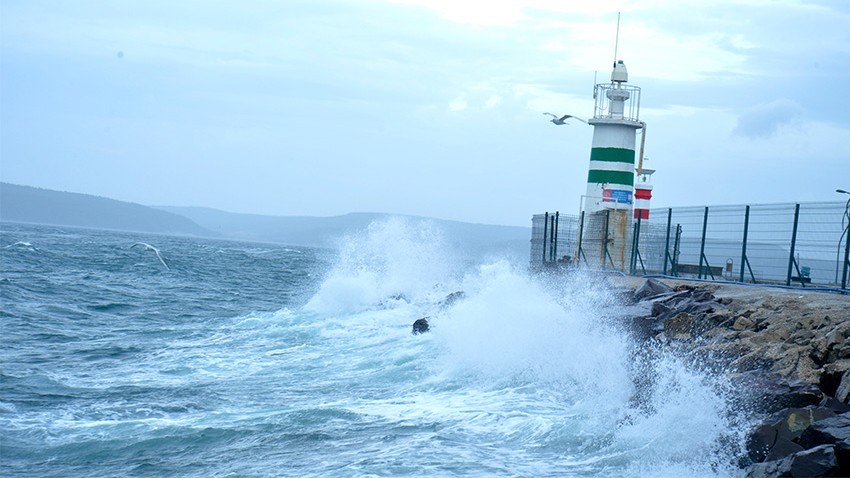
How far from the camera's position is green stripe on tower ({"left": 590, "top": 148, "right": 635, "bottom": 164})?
61.0ft

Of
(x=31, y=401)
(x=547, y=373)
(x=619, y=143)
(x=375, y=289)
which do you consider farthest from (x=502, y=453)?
(x=375, y=289)

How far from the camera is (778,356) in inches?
287

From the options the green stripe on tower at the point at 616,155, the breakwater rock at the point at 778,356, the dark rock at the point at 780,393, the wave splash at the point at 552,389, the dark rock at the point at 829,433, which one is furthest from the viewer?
the green stripe on tower at the point at 616,155

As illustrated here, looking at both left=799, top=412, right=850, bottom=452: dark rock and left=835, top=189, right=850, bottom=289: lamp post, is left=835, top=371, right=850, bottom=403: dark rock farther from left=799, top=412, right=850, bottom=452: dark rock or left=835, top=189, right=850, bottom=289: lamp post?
left=835, top=189, right=850, bottom=289: lamp post

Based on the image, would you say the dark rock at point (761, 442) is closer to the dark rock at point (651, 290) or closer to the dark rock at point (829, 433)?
the dark rock at point (829, 433)

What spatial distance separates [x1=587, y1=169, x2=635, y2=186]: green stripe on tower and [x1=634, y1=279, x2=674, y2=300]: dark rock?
233 inches

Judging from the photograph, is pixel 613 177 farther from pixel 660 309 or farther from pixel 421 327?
pixel 660 309

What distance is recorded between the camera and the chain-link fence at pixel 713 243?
10898 mm

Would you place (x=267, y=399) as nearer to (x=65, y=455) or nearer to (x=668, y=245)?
(x=65, y=455)

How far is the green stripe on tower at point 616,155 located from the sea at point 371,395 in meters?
3.04

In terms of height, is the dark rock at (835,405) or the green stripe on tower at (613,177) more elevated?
the green stripe on tower at (613,177)

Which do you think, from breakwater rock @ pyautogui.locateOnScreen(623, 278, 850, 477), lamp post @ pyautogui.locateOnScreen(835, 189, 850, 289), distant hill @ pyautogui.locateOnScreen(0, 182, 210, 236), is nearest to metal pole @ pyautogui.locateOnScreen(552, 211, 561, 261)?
breakwater rock @ pyautogui.locateOnScreen(623, 278, 850, 477)

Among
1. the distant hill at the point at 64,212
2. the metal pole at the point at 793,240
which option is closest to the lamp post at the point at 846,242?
the metal pole at the point at 793,240

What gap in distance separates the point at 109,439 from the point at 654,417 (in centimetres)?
473
